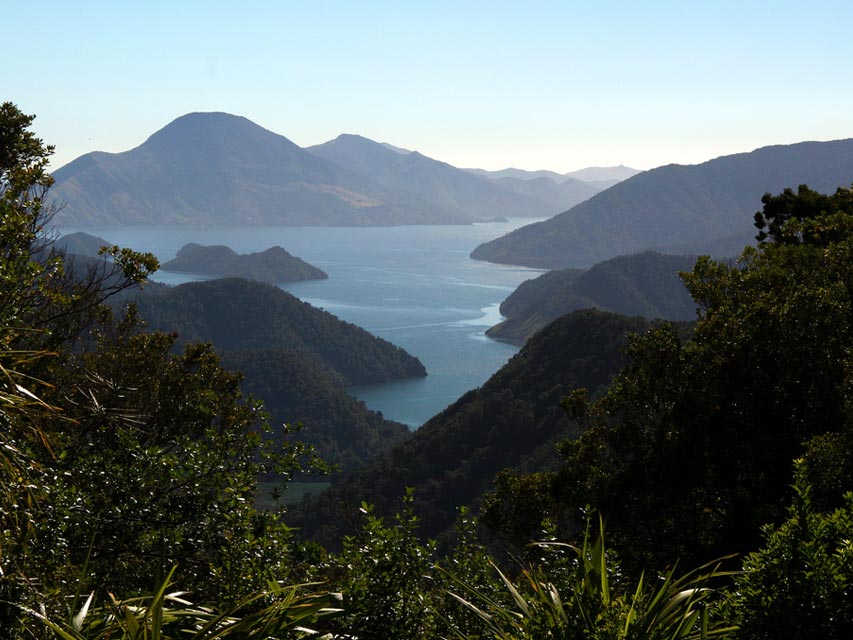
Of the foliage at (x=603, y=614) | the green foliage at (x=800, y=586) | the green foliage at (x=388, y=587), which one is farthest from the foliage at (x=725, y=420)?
the green foliage at (x=388, y=587)

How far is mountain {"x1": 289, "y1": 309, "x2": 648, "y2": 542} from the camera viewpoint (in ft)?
184

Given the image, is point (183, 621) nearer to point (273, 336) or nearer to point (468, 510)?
point (468, 510)

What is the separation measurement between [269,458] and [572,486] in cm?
665

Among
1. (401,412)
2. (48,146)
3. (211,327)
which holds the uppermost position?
(48,146)

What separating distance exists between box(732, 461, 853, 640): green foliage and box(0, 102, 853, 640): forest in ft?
0.05

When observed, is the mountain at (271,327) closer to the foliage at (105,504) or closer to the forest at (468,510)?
the forest at (468,510)

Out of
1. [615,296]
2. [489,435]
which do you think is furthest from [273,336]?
[489,435]

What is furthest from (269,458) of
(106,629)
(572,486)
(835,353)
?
(835,353)

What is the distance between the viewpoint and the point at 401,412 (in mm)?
125688

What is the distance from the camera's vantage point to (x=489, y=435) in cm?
6350

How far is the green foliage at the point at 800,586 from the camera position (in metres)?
4.97

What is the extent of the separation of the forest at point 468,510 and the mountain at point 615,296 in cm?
15432

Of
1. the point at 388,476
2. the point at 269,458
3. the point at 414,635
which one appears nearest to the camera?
the point at 414,635

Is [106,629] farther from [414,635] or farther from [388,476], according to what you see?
[388,476]
